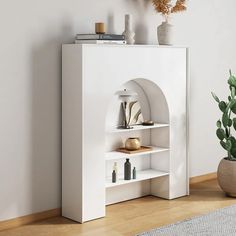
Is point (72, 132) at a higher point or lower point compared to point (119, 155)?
higher

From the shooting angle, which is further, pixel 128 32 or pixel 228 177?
pixel 228 177

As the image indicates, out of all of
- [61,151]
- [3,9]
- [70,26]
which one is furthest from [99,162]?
[3,9]

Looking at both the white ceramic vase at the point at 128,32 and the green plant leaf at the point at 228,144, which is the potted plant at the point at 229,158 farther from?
the white ceramic vase at the point at 128,32

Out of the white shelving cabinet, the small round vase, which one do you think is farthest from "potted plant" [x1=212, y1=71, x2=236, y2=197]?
the small round vase

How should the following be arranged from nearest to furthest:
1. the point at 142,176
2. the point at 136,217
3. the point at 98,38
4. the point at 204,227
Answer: the point at 204,227
the point at 98,38
the point at 136,217
the point at 142,176

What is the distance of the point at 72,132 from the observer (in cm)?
389

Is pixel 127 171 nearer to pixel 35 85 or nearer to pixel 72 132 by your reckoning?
pixel 72 132

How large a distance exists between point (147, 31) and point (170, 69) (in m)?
0.40

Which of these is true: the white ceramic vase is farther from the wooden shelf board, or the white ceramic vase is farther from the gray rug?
the gray rug

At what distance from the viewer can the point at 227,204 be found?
438 cm

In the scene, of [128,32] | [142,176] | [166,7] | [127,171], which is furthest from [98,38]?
[142,176]

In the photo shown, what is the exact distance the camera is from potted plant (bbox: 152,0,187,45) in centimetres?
441

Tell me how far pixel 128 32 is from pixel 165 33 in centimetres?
39

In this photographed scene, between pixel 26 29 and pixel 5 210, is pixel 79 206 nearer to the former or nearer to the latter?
pixel 5 210
